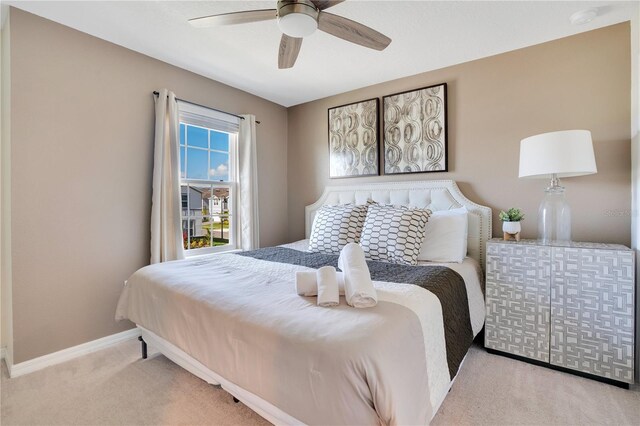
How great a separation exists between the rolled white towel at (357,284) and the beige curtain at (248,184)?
2.09 meters

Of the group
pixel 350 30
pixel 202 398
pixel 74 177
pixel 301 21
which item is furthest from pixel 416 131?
pixel 74 177

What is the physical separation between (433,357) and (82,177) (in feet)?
9.13

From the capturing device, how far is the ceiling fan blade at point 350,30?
1626 millimetres

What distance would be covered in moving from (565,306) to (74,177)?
374cm

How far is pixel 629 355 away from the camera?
185 cm

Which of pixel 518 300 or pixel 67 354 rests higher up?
pixel 518 300

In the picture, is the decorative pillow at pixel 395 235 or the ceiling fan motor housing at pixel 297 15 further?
the decorative pillow at pixel 395 235

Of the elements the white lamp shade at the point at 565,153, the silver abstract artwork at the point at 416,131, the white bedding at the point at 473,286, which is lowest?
the white bedding at the point at 473,286

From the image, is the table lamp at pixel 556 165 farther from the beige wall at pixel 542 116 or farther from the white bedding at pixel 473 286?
the white bedding at pixel 473 286

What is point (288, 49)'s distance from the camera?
194 cm

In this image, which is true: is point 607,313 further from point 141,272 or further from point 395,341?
point 141,272

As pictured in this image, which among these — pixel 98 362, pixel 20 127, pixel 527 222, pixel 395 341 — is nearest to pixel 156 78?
pixel 20 127

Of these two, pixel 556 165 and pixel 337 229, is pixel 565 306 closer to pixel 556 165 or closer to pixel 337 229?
pixel 556 165

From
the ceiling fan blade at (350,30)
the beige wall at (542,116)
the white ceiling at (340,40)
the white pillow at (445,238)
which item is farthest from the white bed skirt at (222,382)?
the beige wall at (542,116)
